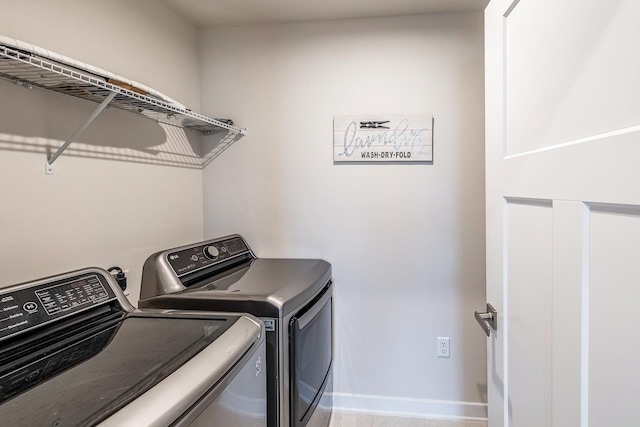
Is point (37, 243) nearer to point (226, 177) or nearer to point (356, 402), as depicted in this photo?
point (226, 177)

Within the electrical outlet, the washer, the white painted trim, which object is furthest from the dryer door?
the white painted trim

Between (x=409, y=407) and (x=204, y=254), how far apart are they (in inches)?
58.1

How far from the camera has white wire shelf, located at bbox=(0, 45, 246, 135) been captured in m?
0.94

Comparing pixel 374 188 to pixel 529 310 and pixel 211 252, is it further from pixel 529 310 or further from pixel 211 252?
pixel 529 310

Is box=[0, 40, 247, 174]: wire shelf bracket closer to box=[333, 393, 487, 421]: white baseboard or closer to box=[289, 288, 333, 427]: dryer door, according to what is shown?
box=[289, 288, 333, 427]: dryer door

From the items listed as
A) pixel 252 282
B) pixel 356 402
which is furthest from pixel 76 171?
pixel 356 402

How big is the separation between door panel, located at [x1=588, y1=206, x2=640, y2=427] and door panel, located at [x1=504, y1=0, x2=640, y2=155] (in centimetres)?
17

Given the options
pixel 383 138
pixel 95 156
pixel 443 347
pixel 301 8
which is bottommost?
pixel 443 347

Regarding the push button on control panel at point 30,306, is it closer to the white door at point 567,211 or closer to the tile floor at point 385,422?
the white door at point 567,211

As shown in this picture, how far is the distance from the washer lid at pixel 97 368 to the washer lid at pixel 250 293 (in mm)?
206

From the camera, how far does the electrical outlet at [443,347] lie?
6.82 feet

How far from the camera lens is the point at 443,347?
2082 millimetres

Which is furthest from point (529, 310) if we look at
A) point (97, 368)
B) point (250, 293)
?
point (97, 368)

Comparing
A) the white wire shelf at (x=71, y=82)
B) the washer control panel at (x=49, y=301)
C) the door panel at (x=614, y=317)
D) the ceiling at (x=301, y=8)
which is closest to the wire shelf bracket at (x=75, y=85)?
the white wire shelf at (x=71, y=82)
